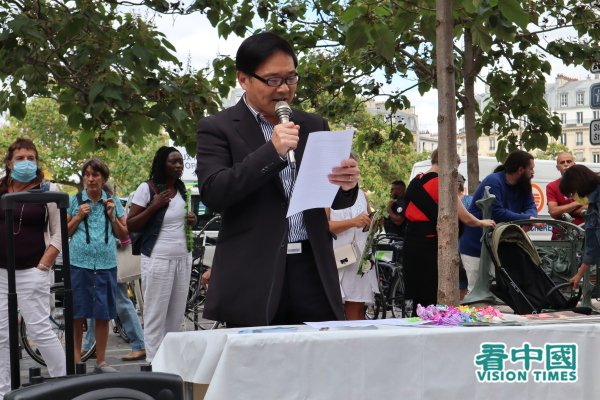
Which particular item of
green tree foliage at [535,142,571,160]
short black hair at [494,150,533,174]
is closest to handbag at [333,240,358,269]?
short black hair at [494,150,533,174]

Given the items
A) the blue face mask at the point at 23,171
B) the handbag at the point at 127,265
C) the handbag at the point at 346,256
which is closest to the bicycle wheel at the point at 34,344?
the handbag at the point at 127,265

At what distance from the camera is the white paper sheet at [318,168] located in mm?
3879

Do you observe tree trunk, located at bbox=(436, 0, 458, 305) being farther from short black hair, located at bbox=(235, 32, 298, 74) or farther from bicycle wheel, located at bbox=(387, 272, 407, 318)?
bicycle wheel, located at bbox=(387, 272, 407, 318)

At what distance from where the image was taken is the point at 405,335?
3637 mm

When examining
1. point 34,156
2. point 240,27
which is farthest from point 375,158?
point 34,156

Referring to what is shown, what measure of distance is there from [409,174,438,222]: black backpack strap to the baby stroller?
0.51 m

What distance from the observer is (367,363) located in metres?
3.58

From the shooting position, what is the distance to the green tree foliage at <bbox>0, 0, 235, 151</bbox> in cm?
974

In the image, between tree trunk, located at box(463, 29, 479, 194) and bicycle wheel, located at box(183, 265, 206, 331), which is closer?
bicycle wheel, located at box(183, 265, 206, 331)

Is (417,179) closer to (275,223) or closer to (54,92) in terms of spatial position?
(54,92)

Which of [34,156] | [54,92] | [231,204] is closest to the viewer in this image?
[231,204]

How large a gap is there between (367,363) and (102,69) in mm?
6707

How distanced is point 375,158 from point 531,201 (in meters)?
62.4

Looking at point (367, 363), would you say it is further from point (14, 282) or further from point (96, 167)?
point (96, 167)
